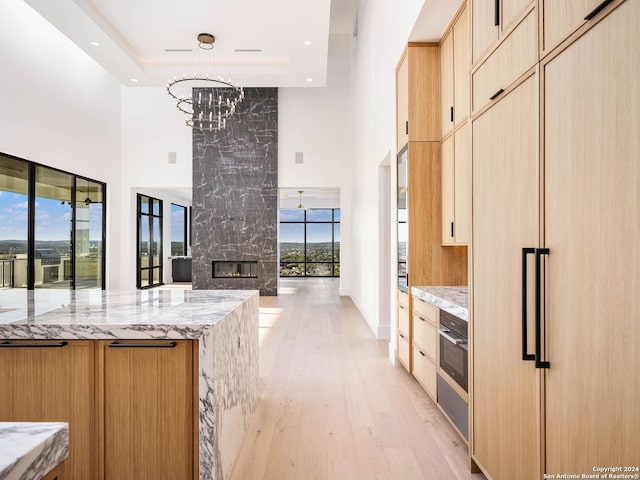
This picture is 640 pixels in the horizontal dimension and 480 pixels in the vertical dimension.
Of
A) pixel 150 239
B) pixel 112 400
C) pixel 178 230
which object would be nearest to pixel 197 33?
pixel 112 400

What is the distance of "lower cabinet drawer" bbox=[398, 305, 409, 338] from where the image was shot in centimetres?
337

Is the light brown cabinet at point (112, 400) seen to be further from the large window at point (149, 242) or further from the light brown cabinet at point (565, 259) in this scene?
the large window at point (149, 242)

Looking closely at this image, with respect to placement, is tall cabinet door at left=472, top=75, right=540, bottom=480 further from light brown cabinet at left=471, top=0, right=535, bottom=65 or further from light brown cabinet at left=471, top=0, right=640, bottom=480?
light brown cabinet at left=471, top=0, right=535, bottom=65

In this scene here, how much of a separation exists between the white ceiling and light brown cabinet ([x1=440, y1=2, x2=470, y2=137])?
7.81ft

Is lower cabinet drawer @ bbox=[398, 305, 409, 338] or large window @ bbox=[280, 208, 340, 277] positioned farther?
large window @ bbox=[280, 208, 340, 277]

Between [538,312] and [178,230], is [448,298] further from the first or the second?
[178,230]

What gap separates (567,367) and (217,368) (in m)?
1.32

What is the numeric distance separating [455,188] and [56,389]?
2704 millimetres

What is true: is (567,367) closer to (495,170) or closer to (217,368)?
(495,170)

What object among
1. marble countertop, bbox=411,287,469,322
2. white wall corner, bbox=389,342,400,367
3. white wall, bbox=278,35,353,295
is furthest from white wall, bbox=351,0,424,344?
white wall, bbox=278,35,353,295

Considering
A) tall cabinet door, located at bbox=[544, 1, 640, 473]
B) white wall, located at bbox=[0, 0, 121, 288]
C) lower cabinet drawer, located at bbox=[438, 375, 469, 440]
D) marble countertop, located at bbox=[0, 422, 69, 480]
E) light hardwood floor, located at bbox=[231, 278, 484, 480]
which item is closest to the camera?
marble countertop, located at bbox=[0, 422, 69, 480]

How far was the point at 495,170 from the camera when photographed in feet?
5.56

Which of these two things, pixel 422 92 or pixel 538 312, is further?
pixel 422 92

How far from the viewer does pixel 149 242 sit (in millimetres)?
9867
